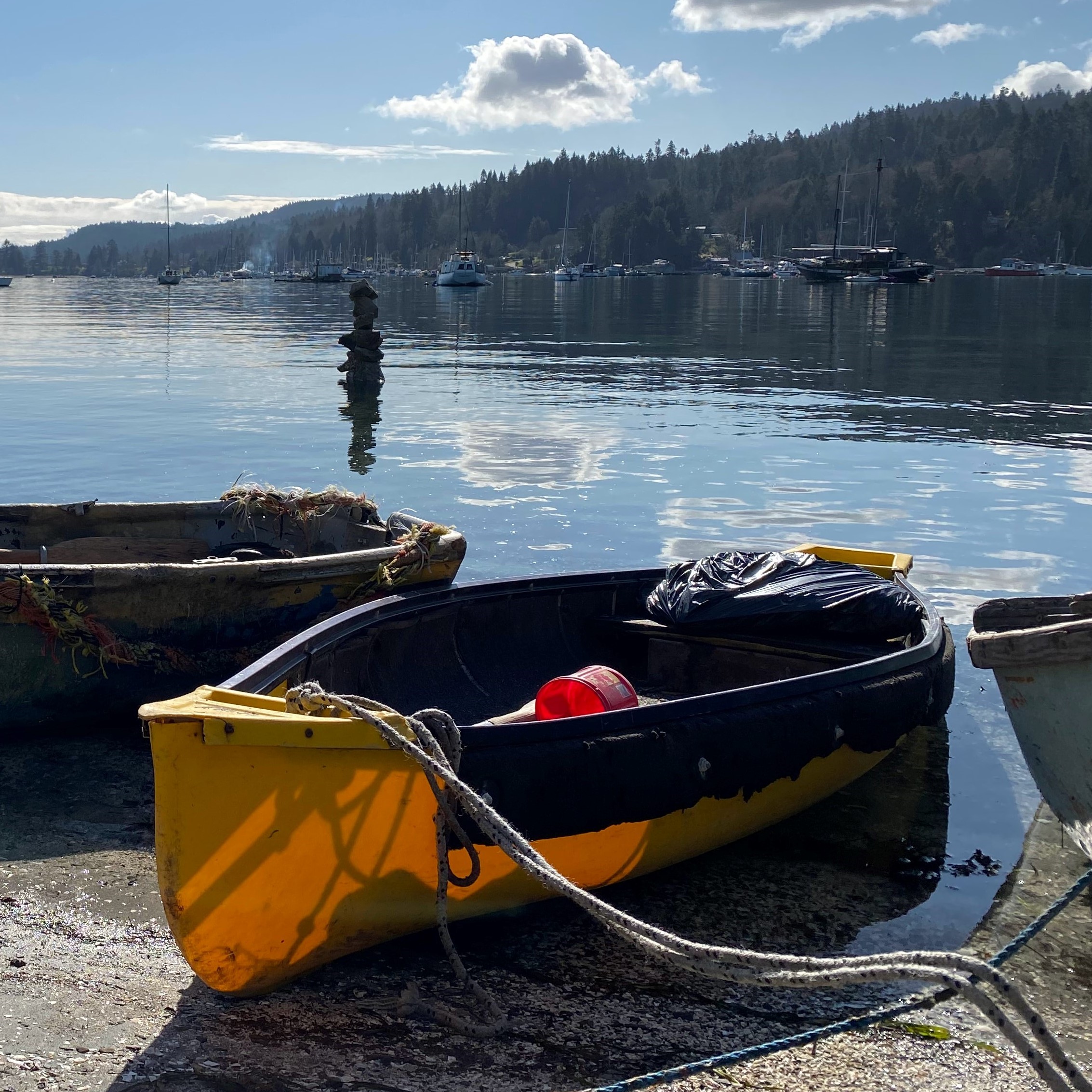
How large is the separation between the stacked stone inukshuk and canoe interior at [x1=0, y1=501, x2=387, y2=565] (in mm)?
20165

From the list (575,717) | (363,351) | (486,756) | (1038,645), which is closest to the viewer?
(486,756)

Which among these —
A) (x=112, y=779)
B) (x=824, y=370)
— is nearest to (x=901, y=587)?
(x=112, y=779)

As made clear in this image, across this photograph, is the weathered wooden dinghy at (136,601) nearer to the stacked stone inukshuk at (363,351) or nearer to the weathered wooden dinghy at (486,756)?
the weathered wooden dinghy at (486,756)

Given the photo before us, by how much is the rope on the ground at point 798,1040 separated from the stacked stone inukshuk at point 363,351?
85.4ft

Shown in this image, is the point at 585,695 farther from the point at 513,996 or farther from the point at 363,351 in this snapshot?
the point at 363,351

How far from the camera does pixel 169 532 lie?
34.8ft

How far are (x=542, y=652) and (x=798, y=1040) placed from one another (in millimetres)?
4005

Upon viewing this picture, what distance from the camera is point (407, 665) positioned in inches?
311

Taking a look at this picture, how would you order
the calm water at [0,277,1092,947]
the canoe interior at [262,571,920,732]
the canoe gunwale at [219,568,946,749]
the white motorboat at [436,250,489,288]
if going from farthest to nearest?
the white motorboat at [436,250,489,288]
the calm water at [0,277,1092,947]
the canoe interior at [262,571,920,732]
the canoe gunwale at [219,568,946,749]

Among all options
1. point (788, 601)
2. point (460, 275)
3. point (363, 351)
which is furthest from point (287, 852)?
point (460, 275)

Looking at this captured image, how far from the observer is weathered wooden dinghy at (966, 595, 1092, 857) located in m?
6.19

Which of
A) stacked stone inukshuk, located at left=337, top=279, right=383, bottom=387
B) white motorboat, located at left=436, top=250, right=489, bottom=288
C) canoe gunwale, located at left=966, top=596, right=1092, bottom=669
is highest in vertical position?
white motorboat, located at left=436, top=250, right=489, bottom=288

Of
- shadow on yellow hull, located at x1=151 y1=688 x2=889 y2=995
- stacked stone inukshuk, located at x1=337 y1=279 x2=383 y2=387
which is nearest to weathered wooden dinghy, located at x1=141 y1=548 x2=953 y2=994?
shadow on yellow hull, located at x1=151 y1=688 x2=889 y2=995

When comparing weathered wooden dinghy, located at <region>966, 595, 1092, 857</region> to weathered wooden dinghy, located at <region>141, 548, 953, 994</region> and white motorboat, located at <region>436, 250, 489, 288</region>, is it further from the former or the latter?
white motorboat, located at <region>436, 250, 489, 288</region>
